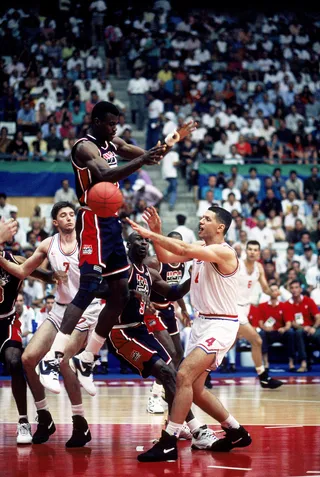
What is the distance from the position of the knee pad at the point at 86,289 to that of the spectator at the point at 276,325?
874 cm

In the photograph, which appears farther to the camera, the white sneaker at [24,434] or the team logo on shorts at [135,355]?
the team logo on shorts at [135,355]

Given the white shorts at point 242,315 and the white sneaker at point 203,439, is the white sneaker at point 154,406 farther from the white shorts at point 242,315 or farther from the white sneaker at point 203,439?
the white shorts at point 242,315

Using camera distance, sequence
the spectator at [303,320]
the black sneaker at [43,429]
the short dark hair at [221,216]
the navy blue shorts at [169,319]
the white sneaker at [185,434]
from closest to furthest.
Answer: the short dark hair at [221,216], the black sneaker at [43,429], the white sneaker at [185,434], the navy blue shorts at [169,319], the spectator at [303,320]

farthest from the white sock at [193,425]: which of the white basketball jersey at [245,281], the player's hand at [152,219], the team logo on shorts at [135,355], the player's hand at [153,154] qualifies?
the white basketball jersey at [245,281]

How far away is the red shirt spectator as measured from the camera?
52.7 ft

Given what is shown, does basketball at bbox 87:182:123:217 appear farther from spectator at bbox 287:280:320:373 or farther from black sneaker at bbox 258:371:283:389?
spectator at bbox 287:280:320:373

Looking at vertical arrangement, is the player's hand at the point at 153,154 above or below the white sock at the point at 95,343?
above

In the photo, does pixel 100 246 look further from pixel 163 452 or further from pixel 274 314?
A: pixel 274 314

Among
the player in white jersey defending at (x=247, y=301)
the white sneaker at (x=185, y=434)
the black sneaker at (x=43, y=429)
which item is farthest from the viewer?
the player in white jersey defending at (x=247, y=301)

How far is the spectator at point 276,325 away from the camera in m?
16.0

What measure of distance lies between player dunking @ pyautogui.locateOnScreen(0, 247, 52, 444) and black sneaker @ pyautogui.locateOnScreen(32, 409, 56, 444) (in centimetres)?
8

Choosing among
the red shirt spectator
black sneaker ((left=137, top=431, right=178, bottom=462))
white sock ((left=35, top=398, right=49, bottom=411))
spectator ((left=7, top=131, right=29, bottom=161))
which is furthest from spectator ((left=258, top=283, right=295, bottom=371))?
black sneaker ((left=137, top=431, right=178, bottom=462))

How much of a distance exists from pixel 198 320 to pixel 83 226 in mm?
1293

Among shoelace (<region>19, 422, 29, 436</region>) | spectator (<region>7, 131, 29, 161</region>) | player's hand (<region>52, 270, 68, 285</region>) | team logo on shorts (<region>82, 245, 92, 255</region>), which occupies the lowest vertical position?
shoelace (<region>19, 422, 29, 436</region>)
